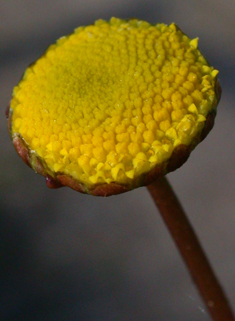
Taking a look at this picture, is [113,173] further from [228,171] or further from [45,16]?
[45,16]

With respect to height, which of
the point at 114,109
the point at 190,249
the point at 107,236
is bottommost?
the point at 107,236

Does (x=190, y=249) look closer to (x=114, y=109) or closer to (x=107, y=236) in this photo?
(x=114, y=109)

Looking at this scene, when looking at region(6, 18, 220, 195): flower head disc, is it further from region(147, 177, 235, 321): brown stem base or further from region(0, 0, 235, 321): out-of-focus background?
region(0, 0, 235, 321): out-of-focus background

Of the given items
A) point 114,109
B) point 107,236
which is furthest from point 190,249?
point 107,236

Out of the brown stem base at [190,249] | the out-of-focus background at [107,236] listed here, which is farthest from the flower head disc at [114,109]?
the out-of-focus background at [107,236]

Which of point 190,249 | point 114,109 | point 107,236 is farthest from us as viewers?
point 107,236

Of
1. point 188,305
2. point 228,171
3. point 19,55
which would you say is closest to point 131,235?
point 188,305
